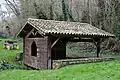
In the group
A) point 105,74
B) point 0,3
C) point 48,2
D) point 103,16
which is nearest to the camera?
point 105,74

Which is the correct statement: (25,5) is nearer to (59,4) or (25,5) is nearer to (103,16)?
(59,4)

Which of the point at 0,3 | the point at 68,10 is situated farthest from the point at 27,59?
the point at 0,3

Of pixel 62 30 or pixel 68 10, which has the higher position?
pixel 68 10

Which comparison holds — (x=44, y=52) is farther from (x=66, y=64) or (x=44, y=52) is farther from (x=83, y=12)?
(x=83, y=12)

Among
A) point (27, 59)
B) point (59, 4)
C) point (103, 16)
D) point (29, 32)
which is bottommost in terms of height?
point (27, 59)

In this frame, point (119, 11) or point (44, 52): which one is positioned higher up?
point (119, 11)

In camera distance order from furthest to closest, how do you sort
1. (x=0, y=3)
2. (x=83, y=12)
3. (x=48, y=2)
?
(x=0, y=3) < (x=48, y=2) < (x=83, y=12)

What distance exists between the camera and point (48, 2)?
3161 centimetres

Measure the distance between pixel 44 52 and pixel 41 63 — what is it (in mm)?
892

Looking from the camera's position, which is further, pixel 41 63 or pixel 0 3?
pixel 0 3

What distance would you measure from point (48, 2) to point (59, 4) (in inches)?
76.7

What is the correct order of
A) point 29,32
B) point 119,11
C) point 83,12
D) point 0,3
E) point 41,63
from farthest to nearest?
1. point 0,3
2. point 83,12
3. point 119,11
4. point 29,32
5. point 41,63

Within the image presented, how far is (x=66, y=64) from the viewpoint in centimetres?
1373

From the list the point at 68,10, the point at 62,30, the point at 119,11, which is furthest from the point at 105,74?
the point at 68,10
